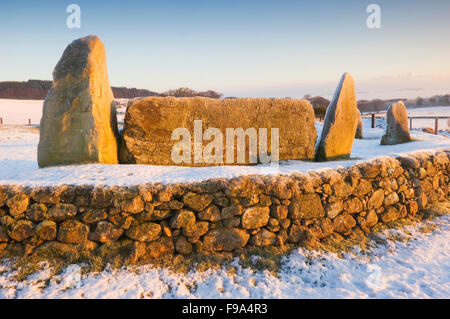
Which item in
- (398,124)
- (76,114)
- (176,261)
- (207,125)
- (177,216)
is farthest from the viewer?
(398,124)

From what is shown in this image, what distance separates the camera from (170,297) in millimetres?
3023

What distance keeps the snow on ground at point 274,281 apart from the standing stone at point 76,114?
1.88m

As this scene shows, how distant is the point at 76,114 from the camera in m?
4.69

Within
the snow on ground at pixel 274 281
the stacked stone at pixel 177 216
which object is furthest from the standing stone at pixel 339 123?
the snow on ground at pixel 274 281

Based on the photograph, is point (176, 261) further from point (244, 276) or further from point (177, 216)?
point (244, 276)

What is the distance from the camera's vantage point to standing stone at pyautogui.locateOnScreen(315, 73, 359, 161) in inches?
238

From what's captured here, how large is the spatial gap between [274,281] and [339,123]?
398cm

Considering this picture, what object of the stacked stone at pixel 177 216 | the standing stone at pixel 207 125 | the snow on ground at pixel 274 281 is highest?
the standing stone at pixel 207 125

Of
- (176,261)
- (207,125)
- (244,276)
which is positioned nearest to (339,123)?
(207,125)

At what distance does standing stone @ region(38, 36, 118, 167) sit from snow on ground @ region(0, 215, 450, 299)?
1.88 meters

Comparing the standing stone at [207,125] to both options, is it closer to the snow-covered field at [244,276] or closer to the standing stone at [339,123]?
the standing stone at [339,123]

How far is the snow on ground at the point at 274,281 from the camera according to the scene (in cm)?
307

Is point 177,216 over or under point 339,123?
under
